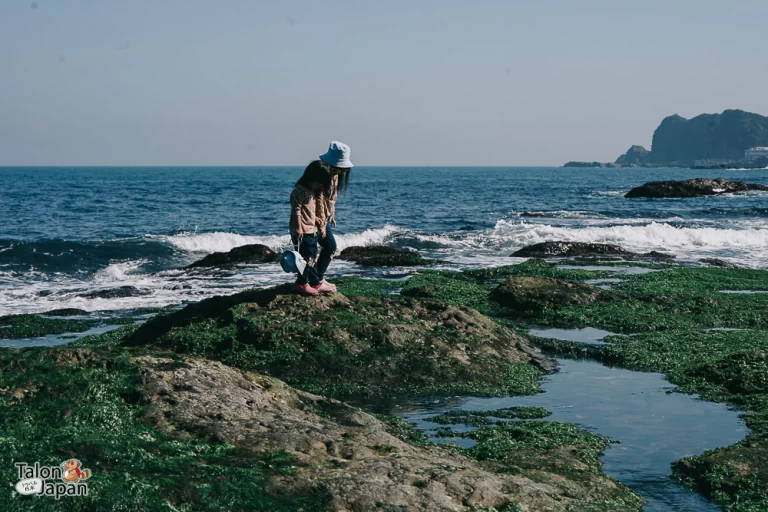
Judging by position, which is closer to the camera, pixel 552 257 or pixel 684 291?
pixel 684 291

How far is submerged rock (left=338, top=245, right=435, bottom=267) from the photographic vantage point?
2334 cm

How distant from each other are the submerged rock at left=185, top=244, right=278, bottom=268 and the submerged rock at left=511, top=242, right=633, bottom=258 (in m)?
7.86

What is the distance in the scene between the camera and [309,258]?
35.4 feet

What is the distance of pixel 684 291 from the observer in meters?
16.2

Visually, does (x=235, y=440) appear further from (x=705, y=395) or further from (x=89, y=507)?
Answer: (x=705, y=395)

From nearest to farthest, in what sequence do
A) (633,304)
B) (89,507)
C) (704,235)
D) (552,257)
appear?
(89,507), (633,304), (552,257), (704,235)

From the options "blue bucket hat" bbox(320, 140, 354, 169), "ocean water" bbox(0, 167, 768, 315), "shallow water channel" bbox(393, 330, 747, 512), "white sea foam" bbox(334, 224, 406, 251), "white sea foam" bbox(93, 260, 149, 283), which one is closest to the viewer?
"shallow water channel" bbox(393, 330, 747, 512)

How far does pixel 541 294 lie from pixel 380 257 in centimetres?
990

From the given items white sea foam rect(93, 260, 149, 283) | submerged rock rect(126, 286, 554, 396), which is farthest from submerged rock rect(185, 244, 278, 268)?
submerged rock rect(126, 286, 554, 396)

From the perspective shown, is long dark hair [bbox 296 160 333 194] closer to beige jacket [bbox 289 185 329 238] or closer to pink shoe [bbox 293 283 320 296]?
beige jacket [bbox 289 185 329 238]

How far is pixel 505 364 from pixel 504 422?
2.24 meters

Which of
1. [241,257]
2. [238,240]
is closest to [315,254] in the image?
[241,257]

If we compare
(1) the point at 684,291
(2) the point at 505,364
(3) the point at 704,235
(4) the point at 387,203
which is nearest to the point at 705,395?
(2) the point at 505,364

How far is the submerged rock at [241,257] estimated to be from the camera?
24016mm
